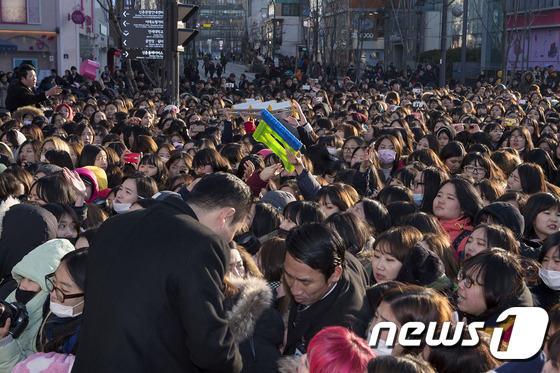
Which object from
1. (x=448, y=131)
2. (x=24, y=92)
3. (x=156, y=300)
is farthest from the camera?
(x=24, y=92)

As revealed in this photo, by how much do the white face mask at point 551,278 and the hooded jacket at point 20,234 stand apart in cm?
360

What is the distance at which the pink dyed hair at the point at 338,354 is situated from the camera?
263cm

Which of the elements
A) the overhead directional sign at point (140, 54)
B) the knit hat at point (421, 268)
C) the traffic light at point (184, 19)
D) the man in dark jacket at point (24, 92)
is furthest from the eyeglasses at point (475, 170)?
the overhead directional sign at point (140, 54)

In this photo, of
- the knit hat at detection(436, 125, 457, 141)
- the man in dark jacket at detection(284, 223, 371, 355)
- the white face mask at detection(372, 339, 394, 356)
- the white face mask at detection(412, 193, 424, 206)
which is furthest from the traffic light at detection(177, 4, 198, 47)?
the white face mask at detection(372, 339, 394, 356)

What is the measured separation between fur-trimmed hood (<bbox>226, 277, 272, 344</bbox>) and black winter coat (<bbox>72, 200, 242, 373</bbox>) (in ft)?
0.91

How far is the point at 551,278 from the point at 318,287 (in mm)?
1917

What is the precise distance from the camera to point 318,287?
3.69 m

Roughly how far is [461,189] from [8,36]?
3631cm

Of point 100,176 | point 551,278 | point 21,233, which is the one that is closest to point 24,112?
point 100,176

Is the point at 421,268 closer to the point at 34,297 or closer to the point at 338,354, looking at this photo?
the point at 338,354

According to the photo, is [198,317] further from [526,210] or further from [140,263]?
[526,210]

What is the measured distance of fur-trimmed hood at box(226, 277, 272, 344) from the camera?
11.0ft

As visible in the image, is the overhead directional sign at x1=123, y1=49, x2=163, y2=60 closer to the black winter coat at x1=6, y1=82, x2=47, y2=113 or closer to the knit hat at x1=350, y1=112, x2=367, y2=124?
the black winter coat at x1=6, y1=82, x2=47, y2=113

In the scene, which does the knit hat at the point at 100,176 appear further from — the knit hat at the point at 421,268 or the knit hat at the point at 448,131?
the knit hat at the point at 448,131
